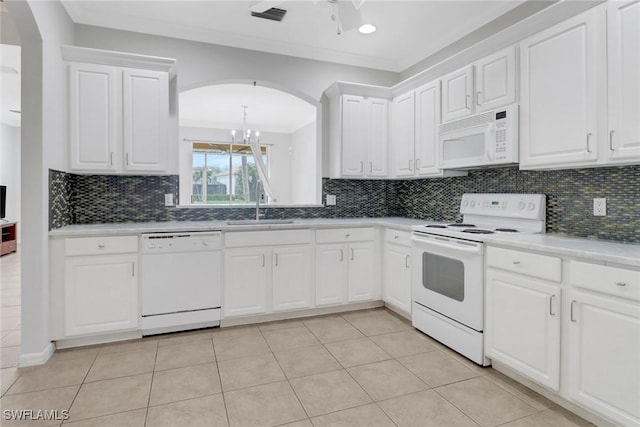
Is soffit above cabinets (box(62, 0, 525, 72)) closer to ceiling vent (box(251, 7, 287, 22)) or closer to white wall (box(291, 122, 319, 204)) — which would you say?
ceiling vent (box(251, 7, 287, 22))

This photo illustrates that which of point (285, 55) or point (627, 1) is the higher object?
point (285, 55)

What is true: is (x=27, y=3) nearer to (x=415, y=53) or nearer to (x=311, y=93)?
(x=311, y=93)

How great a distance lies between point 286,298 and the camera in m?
3.32

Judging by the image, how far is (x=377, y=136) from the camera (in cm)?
391

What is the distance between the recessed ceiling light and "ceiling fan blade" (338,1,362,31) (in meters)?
0.93

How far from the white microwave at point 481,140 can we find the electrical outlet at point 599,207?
0.54 metres

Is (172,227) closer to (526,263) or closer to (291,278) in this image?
(291,278)

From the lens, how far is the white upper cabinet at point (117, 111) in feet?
9.52

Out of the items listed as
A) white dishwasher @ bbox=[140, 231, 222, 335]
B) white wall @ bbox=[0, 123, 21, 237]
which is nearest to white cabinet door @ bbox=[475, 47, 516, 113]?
white dishwasher @ bbox=[140, 231, 222, 335]

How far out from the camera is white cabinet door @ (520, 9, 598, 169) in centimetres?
208

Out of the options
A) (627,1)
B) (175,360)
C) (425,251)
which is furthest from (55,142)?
(627,1)

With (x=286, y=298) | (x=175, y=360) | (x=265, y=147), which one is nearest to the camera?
(x=175, y=360)

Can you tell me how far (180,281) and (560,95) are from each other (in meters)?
3.04

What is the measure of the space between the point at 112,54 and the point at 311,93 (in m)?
1.89
